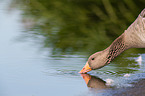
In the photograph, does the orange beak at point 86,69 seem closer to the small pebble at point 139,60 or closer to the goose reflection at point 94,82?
the goose reflection at point 94,82

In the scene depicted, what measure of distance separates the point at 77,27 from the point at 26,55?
8.60 ft

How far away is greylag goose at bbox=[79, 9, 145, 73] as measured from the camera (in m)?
5.55

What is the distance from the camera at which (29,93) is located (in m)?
4.35

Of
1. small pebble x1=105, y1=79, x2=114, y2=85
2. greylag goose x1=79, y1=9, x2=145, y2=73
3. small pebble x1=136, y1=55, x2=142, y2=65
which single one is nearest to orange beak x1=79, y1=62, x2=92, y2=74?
greylag goose x1=79, y1=9, x2=145, y2=73

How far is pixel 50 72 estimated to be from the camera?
5.30m

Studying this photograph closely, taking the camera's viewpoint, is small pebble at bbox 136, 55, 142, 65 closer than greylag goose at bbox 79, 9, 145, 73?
No

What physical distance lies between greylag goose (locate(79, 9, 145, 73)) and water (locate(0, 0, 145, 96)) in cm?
13

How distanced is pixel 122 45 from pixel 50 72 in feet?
4.89

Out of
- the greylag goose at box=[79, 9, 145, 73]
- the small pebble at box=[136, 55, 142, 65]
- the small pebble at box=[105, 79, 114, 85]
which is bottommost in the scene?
the small pebble at box=[105, 79, 114, 85]

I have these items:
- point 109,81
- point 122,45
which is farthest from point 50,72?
point 122,45

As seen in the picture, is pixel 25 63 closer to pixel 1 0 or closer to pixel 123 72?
pixel 123 72

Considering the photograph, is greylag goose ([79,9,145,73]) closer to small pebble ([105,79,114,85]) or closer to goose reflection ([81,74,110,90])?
goose reflection ([81,74,110,90])

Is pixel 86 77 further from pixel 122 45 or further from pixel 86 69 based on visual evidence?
pixel 122 45

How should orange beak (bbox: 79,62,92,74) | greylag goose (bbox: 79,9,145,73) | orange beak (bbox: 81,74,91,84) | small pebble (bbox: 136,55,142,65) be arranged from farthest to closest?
small pebble (bbox: 136,55,142,65), greylag goose (bbox: 79,9,145,73), orange beak (bbox: 79,62,92,74), orange beak (bbox: 81,74,91,84)
